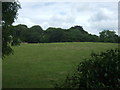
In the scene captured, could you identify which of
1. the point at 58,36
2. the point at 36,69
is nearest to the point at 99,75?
the point at 36,69

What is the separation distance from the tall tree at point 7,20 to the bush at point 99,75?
667cm

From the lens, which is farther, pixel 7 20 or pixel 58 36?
pixel 58 36

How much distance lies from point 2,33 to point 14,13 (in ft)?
4.80

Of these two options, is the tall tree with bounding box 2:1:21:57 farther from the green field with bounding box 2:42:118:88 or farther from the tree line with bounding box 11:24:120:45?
the tree line with bounding box 11:24:120:45

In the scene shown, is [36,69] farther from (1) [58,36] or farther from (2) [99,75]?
(1) [58,36]

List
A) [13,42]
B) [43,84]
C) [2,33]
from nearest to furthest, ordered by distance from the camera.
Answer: [2,33] → [13,42] → [43,84]

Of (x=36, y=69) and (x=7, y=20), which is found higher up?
(x=7, y=20)

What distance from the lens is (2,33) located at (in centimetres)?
1130

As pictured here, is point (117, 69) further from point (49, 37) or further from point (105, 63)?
point (49, 37)

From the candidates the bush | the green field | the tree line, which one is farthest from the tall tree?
the tree line

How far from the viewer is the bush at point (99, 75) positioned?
521cm

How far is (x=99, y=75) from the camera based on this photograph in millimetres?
5363

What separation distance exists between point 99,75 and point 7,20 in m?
7.72

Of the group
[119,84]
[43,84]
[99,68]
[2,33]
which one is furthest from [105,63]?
[43,84]
